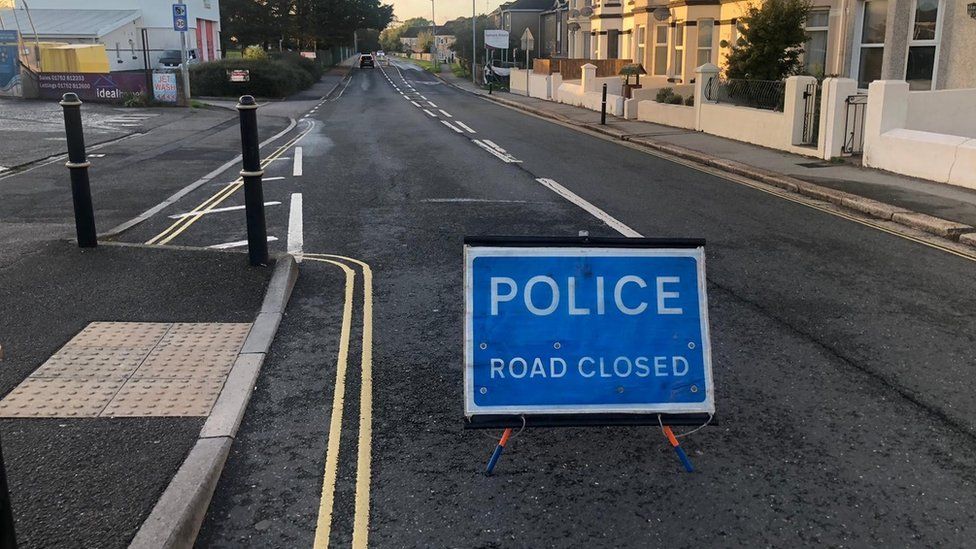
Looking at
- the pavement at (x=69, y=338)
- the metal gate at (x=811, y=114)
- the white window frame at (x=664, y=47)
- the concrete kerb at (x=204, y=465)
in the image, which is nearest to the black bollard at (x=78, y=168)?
the pavement at (x=69, y=338)

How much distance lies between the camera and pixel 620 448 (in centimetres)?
467

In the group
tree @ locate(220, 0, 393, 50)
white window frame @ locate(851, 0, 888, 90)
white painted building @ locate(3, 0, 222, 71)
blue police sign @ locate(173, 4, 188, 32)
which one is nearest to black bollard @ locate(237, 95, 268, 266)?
white window frame @ locate(851, 0, 888, 90)

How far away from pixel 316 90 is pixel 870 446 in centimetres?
5413

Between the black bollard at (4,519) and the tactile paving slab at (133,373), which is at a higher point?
the black bollard at (4,519)

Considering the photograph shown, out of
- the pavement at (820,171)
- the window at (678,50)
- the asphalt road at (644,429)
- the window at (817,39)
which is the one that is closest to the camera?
the asphalt road at (644,429)

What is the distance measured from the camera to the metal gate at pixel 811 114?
57.0 ft

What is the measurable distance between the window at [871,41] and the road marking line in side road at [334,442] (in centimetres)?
1798

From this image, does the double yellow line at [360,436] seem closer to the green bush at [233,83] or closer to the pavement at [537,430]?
the pavement at [537,430]

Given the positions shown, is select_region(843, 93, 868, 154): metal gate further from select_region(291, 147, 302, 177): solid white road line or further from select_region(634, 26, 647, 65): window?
select_region(634, 26, 647, 65): window

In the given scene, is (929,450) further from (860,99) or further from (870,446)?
(860,99)

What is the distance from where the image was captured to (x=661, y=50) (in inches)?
1374

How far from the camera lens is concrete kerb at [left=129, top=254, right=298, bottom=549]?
3578mm

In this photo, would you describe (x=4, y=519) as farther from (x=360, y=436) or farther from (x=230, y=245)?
(x=230, y=245)

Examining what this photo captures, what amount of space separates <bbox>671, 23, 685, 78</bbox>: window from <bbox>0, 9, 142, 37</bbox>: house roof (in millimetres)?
37045
